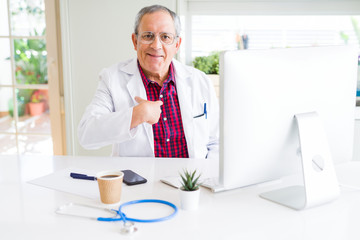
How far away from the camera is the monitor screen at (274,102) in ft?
3.34

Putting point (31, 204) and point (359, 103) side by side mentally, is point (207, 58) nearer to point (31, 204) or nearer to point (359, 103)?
point (359, 103)

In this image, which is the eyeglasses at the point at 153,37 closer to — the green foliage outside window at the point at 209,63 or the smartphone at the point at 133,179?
the smartphone at the point at 133,179

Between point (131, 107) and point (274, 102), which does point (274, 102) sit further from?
point (131, 107)

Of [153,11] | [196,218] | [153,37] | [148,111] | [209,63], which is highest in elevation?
[153,11]

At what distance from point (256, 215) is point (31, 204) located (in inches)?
26.1

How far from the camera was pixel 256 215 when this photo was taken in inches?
41.6

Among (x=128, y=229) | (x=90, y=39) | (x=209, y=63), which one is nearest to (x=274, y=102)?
(x=128, y=229)

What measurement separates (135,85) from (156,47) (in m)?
0.22

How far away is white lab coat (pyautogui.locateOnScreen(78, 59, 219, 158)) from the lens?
5.41 feet

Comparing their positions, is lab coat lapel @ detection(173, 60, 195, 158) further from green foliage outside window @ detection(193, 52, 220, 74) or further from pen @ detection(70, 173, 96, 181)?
green foliage outside window @ detection(193, 52, 220, 74)

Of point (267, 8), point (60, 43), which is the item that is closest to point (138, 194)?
point (60, 43)

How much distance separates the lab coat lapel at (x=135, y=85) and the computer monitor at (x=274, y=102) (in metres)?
0.80

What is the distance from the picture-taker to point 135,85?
6.25 ft

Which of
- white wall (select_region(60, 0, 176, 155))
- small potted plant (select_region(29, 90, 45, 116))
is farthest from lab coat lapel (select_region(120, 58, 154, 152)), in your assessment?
small potted plant (select_region(29, 90, 45, 116))
